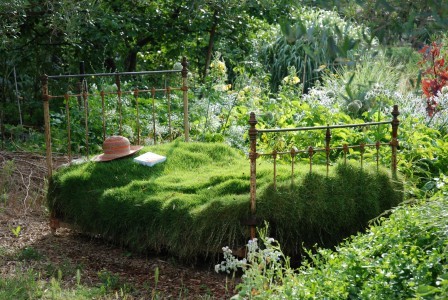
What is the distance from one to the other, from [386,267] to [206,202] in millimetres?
2102

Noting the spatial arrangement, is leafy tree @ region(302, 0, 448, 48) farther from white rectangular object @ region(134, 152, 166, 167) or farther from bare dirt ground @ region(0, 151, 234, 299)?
white rectangular object @ region(134, 152, 166, 167)

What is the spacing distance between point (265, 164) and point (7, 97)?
220 inches

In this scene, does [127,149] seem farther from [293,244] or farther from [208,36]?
[208,36]

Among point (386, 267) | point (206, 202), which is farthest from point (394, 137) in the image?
point (386, 267)

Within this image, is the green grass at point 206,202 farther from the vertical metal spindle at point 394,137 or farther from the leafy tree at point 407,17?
the leafy tree at point 407,17

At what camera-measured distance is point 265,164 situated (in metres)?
6.40

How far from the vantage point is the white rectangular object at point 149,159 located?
6656 mm

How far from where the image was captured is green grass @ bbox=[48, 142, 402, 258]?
5586 mm

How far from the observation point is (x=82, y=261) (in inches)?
238

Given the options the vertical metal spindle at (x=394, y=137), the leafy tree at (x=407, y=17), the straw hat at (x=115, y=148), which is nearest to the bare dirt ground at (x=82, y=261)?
the straw hat at (x=115, y=148)

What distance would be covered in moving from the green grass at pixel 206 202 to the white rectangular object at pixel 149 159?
43 mm

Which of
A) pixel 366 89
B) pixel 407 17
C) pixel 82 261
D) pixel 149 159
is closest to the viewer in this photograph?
pixel 407 17

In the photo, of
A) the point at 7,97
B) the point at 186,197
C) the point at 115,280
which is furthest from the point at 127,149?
the point at 7,97

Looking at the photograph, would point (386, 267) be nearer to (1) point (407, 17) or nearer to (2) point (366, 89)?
(1) point (407, 17)
